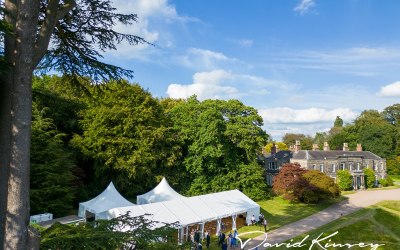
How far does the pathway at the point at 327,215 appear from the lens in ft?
67.2

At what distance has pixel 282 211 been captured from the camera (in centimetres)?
2878

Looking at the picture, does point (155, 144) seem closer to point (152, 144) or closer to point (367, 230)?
point (152, 144)

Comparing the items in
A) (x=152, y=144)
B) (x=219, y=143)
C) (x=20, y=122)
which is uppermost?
(x=219, y=143)

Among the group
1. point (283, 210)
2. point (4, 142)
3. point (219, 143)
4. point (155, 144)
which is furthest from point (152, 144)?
point (4, 142)

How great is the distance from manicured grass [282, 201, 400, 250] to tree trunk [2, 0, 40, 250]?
1558 cm

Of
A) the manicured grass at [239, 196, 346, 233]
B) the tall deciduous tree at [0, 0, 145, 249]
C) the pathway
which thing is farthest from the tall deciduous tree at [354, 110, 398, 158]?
the tall deciduous tree at [0, 0, 145, 249]

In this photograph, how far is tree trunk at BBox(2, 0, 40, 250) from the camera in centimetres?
505

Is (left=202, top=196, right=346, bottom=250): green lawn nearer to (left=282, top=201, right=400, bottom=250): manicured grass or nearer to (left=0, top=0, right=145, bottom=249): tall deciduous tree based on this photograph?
(left=282, top=201, right=400, bottom=250): manicured grass

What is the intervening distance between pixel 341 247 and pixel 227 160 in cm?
1583

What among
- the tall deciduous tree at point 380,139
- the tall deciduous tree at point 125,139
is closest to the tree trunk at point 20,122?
the tall deciduous tree at point 125,139

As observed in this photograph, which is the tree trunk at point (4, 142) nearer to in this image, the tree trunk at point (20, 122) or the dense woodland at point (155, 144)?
the tree trunk at point (20, 122)

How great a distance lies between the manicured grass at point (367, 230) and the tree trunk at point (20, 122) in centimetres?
1558

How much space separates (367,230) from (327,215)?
625 cm

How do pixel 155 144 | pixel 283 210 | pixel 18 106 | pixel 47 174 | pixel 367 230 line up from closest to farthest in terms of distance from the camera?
pixel 18 106
pixel 367 230
pixel 47 174
pixel 283 210
pixel 155 144
